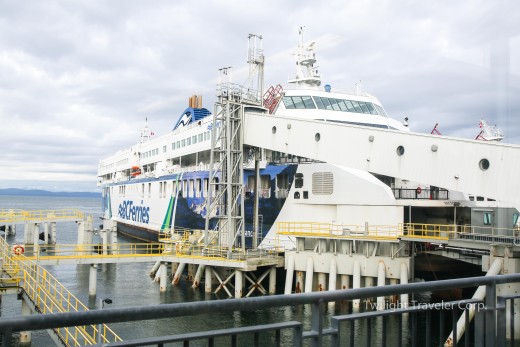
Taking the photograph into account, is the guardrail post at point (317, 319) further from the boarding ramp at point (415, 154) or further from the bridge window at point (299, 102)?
the bridge window at point (299, 102)

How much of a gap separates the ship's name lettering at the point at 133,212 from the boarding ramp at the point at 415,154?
99.7ft

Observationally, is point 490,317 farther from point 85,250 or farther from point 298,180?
point 298,180

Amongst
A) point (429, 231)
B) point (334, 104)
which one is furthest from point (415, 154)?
point (334, 104)

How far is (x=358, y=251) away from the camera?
24.2m

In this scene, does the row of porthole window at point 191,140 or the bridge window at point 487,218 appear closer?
the bridge window at point 487,218

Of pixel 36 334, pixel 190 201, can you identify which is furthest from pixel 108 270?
pixel 36 334

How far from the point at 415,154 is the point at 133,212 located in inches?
1700

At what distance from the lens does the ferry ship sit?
84.6 ft

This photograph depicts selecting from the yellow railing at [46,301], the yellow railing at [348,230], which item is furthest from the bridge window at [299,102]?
the yellow railing at [46,301]

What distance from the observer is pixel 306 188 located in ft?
94.9

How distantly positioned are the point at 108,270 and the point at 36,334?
1614 cm

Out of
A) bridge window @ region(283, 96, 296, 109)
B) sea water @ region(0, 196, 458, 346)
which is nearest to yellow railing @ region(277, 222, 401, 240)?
sea water @ region(0, 196, 458, 346)

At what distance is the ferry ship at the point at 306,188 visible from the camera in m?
25.8

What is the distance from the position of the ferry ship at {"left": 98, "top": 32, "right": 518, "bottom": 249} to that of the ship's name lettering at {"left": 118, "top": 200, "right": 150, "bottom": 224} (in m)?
0.57
